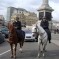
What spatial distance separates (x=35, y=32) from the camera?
14195 mm

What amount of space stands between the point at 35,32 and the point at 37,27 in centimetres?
31

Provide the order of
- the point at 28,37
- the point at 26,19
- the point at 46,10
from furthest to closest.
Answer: the point at 26,19 < the point at 46,10 < the point at 28,37

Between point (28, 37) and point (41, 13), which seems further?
point (41, 13)

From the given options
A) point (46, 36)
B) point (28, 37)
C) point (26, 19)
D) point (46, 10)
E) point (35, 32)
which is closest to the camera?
point (35, 32)

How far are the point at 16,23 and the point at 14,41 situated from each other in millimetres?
1558

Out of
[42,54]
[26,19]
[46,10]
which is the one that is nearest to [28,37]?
Result: [42,54]

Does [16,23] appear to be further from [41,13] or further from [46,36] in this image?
[41,13]

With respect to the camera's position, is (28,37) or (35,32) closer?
(35,32)

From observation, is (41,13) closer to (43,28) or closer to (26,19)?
(43,28)

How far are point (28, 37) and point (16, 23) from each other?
18243 millimetres

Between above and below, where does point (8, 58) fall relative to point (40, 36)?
below

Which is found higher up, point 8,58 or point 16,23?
point 16,23

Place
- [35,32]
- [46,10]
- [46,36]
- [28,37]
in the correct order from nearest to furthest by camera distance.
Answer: [35,32], [46,36], [28,37], [46,10]

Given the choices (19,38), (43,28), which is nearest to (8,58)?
(19,38)
